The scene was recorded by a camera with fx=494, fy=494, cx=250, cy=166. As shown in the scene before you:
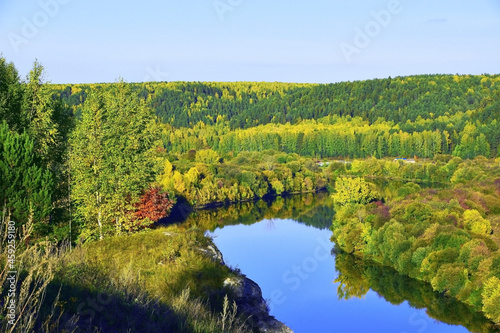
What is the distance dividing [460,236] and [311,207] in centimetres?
3098

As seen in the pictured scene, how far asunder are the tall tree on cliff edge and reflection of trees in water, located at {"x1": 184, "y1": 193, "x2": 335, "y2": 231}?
27.4 m

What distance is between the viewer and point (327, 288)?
3141cm

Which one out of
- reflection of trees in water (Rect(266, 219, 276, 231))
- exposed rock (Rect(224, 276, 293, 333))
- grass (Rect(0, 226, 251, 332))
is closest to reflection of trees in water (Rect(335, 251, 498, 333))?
reflection of trees in water (Rect(266, 219, 276, 231))

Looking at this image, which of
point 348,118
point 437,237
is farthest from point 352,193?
point 348,118

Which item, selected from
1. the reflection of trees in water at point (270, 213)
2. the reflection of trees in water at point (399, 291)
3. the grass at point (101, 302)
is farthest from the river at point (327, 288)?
the grass at point (101, 302)

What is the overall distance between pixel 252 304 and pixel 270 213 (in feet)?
154

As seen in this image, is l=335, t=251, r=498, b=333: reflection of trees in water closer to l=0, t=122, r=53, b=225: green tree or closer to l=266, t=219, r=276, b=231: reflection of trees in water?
l=266, t=219, r=276, b=231: reflection of trees in water

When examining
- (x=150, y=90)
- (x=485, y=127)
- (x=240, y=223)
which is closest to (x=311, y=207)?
(x=240, y=223)

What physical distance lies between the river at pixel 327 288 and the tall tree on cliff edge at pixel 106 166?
5.20 meters

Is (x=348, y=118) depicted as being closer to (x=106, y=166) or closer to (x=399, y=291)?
(x=399, y=291)

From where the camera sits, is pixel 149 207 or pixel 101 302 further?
pixel 149 207

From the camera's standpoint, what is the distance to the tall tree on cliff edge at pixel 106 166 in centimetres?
2050

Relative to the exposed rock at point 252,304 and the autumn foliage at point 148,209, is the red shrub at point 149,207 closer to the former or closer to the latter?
the autumn foliage at point 148,209

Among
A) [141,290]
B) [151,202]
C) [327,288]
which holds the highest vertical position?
[141,290]
